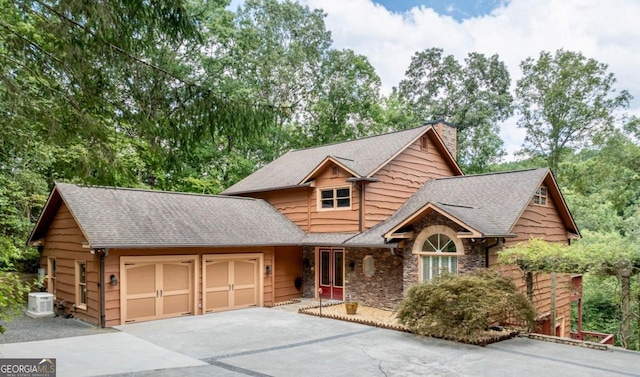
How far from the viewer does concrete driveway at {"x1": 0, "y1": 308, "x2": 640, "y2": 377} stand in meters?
7.73

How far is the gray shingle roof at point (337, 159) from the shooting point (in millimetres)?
15914

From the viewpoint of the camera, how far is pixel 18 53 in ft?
20.3

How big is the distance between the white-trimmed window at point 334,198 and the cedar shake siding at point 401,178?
808 mm

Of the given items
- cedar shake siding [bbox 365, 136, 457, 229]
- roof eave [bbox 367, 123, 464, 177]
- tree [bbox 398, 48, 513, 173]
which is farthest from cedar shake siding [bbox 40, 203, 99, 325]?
tree [bbox 398, 48, 513, 173]

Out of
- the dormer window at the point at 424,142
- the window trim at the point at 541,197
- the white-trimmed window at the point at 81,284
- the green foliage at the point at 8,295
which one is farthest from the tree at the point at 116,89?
the dormer window at the point at 424,142

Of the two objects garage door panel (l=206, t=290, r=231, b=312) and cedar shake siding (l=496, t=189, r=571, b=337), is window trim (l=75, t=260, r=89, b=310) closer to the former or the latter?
garage door panel (l=206, t=290, r=231, b=312)

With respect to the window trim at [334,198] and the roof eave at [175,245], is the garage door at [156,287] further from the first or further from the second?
the window trim at [334,198]

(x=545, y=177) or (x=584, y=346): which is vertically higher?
(x=545, y=177)

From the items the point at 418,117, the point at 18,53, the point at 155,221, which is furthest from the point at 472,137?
the point at 18,53

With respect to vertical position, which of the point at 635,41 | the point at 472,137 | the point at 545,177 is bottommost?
the point at 545,177

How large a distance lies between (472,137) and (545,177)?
48.9 feet

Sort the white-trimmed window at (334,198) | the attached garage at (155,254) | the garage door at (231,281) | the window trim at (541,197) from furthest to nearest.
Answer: the white-trimmed window at (334,198), the window trim at (541,197), the garage door at (231,281), the attached garage at (155,254)

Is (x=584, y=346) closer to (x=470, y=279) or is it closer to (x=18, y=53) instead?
(x=470, y=279)

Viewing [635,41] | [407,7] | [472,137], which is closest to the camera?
[635,41]
